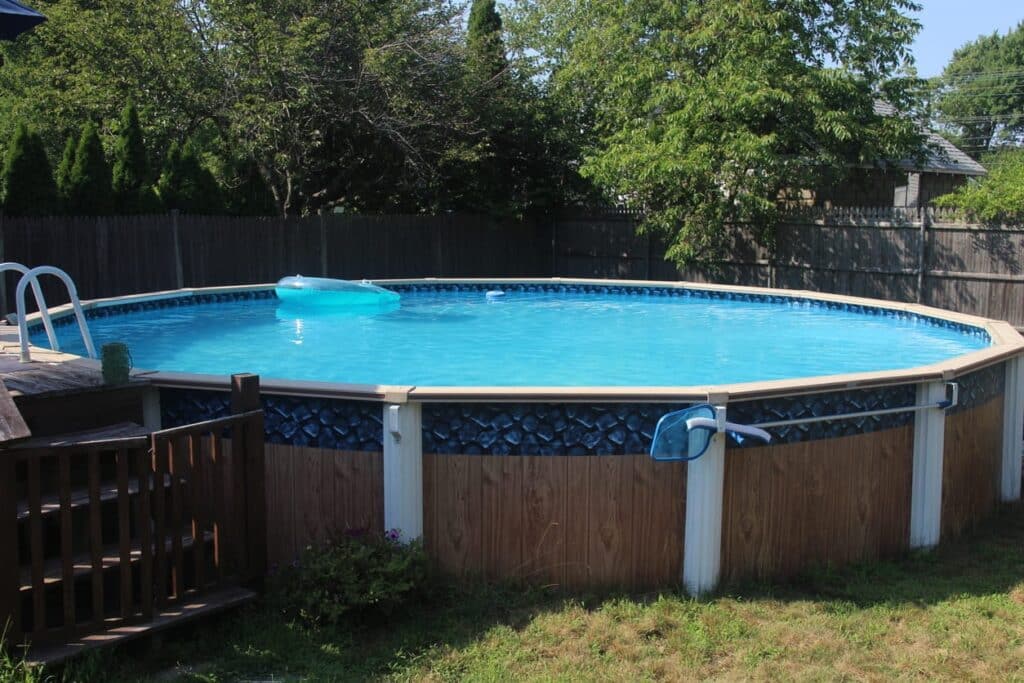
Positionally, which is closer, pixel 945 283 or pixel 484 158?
pixel 945 283

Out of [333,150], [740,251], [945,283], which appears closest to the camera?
[945,283]

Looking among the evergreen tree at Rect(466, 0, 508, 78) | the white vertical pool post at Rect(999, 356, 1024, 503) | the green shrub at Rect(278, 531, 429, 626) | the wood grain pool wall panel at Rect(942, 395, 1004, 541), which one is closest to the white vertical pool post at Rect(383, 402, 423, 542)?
the green shrub at Rect(278, 531, 429, 626)

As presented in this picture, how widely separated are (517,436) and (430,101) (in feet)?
50.1

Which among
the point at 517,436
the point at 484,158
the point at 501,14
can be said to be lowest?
the point at 517,436

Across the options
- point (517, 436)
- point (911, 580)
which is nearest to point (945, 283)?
point (911, 580)

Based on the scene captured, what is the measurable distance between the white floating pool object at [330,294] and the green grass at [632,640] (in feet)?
30.5

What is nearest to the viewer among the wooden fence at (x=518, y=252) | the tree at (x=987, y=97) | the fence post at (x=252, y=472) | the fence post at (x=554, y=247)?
the fence post at (x=252, y=472)

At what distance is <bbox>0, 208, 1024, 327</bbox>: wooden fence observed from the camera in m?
14.3

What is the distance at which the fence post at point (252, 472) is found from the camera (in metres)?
4.15

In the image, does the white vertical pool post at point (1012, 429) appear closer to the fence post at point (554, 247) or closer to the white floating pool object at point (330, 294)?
the white floating pool object at point (330, 294)

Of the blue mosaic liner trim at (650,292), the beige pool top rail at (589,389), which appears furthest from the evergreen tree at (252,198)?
the beige pool top rail at (589,389)

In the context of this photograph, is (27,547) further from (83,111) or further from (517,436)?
(83,111)

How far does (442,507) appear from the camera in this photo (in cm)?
441

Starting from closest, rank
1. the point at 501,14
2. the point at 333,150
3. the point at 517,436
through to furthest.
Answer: the point at 517,436
the point at 333,150
the point at 501,14
